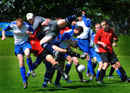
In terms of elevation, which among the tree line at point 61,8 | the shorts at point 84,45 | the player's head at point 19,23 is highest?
the player's head at point 19,23

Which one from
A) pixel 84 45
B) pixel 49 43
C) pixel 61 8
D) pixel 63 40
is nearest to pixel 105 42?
pixel 63 40

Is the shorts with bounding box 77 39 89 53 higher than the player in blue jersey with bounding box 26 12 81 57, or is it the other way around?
the player in blue jersey with bounding box 26 12 81 57

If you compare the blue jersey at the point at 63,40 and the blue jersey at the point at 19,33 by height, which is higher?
the blue jersey at the point at 19,33

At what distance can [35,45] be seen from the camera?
9.44m

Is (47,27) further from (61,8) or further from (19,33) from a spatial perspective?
(61,8)

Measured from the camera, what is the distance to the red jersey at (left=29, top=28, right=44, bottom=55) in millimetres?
9336

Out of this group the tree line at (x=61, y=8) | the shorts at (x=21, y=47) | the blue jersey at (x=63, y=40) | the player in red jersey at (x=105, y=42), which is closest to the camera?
the shorts at (x=21, y=47)

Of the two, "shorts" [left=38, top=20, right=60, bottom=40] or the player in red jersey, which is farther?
the player in red jersey

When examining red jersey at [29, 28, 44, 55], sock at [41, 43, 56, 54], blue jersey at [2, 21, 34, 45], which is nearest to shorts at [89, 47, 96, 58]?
red jersey at [29, 28, 44, 55]

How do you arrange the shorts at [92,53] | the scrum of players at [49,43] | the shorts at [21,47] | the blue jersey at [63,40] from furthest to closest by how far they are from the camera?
the shorts at [92,53], the blue jersey at [63,40], the shorts at [21,47], the scrum of players at [49,43]

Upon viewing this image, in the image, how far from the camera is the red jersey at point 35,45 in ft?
30.6

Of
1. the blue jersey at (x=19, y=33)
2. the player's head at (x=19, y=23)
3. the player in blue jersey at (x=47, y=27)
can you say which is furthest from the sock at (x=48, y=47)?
the player's head at (x=19, y=23)

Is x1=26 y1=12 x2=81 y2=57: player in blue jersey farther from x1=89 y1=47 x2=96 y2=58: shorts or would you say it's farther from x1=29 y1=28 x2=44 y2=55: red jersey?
x1=89 y1=47 x2=96 y2=58: shorts

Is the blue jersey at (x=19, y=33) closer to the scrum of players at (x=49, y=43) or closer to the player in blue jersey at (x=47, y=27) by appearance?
the scrum of players at (x=49, y=43)
